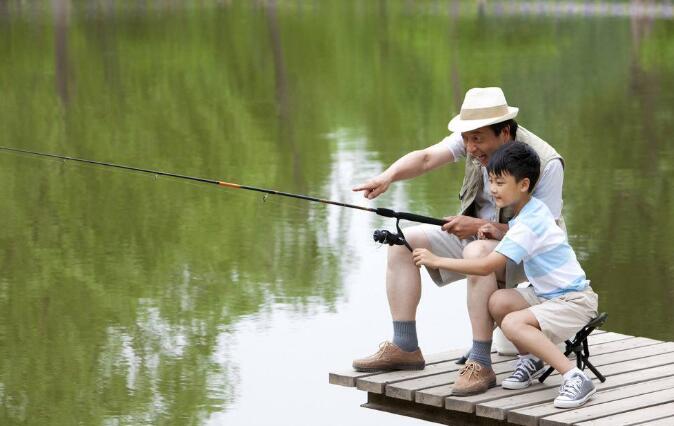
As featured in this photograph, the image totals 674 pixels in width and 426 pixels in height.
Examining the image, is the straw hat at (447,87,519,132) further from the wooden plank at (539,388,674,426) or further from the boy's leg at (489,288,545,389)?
the wooden plank at (539,388,674,426)

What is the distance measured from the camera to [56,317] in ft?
25.4

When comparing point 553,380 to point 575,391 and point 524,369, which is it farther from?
point 575,391

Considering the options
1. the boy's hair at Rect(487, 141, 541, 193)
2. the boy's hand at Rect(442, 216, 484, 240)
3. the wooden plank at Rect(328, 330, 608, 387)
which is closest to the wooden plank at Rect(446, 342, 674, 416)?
the wooden plank at Rect(328, 330, 608, 387)

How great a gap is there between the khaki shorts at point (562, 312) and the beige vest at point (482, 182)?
7.0 inches

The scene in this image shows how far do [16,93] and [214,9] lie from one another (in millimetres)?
21497

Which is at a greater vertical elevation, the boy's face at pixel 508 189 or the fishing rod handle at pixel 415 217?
the boy's face at pixel 508 189

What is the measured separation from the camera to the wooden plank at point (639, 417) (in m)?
4.68

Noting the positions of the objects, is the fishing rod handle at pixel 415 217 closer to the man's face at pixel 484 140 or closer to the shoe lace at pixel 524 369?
the man's face at pixel 484 140

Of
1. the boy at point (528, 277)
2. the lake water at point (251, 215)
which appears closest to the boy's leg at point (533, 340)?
the boy at point (528, 277)

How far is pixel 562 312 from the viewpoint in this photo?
4.99 meters

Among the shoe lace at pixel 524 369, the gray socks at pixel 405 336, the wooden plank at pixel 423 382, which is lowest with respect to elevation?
the wooden plank at pixel 423 382

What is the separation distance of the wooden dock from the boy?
9 cm

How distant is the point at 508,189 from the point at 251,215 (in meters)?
5.52

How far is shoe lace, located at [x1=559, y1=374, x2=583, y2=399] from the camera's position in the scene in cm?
485
